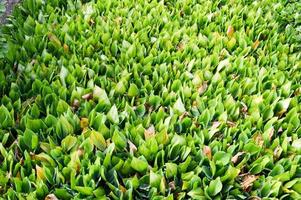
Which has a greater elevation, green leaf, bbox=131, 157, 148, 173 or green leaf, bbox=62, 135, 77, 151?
green leaf, bbox=62, 135, 77, 151

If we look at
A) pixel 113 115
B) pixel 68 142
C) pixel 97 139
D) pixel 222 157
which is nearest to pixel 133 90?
pixel 113 115

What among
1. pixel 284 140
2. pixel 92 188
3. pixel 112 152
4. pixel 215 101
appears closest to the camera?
pixel 92 188

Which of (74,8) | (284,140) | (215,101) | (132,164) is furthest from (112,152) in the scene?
(74,8)

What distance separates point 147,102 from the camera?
3.43 meters

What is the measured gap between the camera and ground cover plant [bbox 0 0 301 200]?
280cm

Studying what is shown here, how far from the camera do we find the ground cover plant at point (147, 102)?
280cm

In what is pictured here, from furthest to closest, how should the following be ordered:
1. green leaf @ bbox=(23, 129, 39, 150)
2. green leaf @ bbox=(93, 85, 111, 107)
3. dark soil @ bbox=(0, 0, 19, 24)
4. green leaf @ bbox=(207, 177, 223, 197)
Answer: dark soil @ bbox=(0, 0, 19, 24), green leaf @ bbox=(93, 85, 111, 107), green leaf @ bbox=(23, 129, 39, 150), green leaf @ bbox=(207, 177, 223, 197)

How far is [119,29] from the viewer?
13.9ft

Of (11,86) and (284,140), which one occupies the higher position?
(11,86)

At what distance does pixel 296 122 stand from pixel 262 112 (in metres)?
0.25

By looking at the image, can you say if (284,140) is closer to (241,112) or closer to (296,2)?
(241,112)

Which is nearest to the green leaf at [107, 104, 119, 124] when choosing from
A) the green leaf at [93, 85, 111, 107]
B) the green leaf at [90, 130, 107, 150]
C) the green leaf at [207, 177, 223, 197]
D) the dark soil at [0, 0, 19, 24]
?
the green leaf at [93, 85, 111, 107]

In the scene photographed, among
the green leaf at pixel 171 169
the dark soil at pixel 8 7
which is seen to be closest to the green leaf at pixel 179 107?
the green leaf at pixel 171 169

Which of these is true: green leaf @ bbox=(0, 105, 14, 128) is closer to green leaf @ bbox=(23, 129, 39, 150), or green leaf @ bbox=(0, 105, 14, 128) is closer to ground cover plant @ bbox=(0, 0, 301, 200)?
ground cover plant @ bbox=(0, 0, 301, 200)
